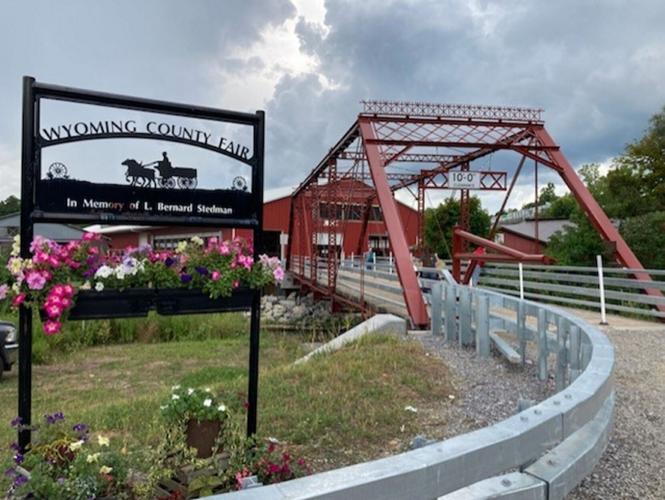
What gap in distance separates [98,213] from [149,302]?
0.60m

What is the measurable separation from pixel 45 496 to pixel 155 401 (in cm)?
340

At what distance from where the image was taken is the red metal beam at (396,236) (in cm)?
932

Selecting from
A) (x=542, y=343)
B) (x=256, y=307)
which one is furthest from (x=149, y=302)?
(x=542, y=343)

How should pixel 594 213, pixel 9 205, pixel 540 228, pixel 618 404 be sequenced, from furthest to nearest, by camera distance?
1. pixel 9 205
2. pixel 540 228
3. pixel 594 213
4. pixel 618 404

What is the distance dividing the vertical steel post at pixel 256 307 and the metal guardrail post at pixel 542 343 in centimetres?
301

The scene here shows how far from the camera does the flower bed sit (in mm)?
2760

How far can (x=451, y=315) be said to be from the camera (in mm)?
7602

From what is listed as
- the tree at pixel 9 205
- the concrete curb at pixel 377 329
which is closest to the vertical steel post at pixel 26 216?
the concrete curb at pixel 377 329

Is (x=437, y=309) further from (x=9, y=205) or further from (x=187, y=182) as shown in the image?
(x=9, y=205)

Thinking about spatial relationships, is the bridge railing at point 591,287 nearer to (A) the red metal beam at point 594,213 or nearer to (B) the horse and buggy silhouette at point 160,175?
(A) the red metal beam at point 594,213

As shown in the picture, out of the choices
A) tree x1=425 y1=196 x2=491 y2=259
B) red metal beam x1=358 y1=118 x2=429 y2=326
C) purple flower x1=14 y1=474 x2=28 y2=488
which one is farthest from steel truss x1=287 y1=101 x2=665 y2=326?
tree x1=425 y1=196 x2=491 y2=259

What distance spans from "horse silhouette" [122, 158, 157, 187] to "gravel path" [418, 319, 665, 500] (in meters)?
2.92

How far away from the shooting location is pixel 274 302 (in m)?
27.6

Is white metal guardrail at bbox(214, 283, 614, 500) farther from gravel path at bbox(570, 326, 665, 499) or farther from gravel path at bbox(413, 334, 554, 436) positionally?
gravel path at bbox(413, 334, 554, 436)
